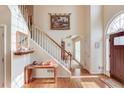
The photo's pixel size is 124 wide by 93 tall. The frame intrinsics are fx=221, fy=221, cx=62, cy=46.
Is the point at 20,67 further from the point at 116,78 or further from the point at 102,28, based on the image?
the point at 102,28

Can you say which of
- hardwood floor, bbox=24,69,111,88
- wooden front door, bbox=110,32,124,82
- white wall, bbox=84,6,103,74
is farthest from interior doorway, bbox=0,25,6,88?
white wall, bbox=84,6,103,74

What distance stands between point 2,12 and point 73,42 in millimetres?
13726

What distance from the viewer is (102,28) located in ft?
33.6

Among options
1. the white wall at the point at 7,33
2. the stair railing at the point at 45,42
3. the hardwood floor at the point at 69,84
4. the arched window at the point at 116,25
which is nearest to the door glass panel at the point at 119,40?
the arched window at the point at 116,25

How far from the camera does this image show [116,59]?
8375mm

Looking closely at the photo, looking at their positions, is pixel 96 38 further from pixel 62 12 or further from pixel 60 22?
pixel 62 12

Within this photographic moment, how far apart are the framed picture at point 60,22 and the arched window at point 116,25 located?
249 cm

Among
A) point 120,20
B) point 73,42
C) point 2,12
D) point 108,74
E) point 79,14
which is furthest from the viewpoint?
point 73,42

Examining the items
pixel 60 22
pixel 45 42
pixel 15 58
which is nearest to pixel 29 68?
pixel 15 58

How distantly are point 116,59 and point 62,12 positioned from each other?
4397mm

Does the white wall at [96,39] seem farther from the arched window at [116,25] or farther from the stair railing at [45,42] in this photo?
the stair railing at [45,42]

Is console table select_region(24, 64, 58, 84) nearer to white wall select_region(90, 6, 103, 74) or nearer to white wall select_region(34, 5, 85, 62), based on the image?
white wall select_region(90, 6, 103, 74)

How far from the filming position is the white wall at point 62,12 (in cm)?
1148
